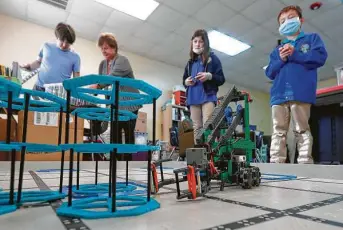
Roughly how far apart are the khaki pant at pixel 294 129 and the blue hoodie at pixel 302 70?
3.0 inches

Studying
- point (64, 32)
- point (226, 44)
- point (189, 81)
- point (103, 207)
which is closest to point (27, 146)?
point (103, 207)

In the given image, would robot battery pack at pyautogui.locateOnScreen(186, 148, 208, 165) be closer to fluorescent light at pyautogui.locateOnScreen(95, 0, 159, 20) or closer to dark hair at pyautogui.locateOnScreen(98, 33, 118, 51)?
dark hair at pyautogui.locateOnScreen(98, 33, 118, 51)

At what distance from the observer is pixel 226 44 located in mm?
5637

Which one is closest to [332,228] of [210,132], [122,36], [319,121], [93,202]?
[93,202]

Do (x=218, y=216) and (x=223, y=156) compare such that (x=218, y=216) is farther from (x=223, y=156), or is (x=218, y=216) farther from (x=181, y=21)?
(x=181, y=21)

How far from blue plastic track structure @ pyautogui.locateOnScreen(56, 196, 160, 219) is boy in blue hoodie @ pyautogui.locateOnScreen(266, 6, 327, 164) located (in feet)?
5.88

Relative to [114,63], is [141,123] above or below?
below

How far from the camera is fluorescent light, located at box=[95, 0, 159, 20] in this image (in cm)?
408

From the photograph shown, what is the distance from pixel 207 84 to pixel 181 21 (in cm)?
302

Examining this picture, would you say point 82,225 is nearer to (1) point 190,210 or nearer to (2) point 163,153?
(1) point 190,210

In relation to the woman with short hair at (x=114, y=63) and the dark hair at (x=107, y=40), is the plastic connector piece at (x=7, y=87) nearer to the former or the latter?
the woman with short hair at (x=114, y=63)

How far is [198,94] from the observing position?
7.00ft

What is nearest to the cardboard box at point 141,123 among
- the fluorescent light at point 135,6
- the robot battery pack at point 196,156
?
the fluorescent light at point 135,6

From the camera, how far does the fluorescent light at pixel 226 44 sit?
5.23m
